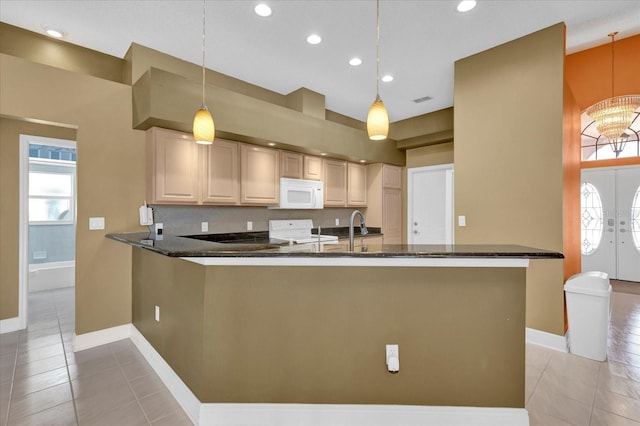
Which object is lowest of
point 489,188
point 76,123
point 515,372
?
point 515,372

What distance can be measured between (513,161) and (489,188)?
1.15 ft

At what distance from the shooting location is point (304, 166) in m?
4.58

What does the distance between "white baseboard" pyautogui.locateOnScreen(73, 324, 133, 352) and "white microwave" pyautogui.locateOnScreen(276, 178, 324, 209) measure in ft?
7.53

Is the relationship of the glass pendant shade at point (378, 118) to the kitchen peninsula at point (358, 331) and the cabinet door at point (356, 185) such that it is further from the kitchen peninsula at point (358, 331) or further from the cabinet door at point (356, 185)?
the cabinet door at point (356, 185)

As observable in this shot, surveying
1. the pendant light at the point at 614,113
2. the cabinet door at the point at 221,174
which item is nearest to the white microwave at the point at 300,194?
the cabinet door at the point at 221,174

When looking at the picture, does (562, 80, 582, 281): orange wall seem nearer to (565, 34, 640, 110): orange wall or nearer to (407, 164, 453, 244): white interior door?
(565, 34, 640, 110): orange wall

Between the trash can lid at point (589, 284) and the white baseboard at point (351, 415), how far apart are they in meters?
1.62

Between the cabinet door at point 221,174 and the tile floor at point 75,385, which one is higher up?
the cabinet door at point 221,174

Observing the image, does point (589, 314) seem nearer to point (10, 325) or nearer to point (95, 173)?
point (95, 173)

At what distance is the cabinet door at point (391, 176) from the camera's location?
17.9 feet

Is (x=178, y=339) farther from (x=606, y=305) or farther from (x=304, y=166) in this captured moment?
(x=606, y=305)

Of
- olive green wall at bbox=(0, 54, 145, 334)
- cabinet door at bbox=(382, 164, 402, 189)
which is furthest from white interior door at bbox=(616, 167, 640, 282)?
olive green wall at bbox=(0, 54, 145, 334)

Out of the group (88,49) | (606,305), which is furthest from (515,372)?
(88,49)

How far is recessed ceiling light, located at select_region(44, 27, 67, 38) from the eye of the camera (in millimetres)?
2912
